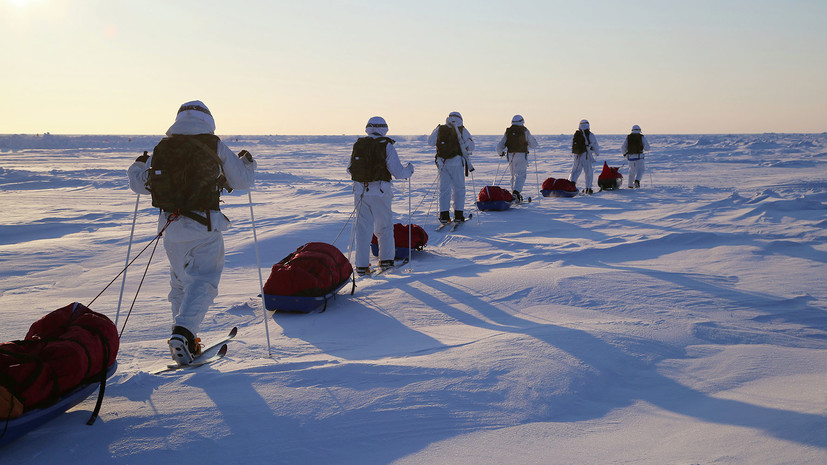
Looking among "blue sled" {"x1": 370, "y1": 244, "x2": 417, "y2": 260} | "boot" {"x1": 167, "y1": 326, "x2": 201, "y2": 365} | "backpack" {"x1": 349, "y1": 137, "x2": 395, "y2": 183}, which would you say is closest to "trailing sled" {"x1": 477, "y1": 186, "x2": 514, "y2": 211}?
"blue sled" {"x1": 370, "y1": 244, "x2": 417, "y2": 260}

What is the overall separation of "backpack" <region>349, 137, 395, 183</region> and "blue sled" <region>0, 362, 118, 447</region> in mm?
4547

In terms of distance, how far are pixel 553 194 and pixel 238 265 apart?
32.7ft

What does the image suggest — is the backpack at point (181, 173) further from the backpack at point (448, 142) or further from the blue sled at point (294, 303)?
the backpack at point (448, 142)

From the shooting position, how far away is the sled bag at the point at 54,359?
8.68 ft

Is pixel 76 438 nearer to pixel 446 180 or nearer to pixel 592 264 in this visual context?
pixel 592 264

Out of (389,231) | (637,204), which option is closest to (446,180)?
(389,231)

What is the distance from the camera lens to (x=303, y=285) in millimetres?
5531

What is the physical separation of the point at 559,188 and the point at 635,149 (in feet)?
10.8

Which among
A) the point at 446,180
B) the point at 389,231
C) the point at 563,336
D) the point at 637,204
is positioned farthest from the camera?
the point at 637,204

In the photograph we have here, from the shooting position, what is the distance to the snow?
2670mm

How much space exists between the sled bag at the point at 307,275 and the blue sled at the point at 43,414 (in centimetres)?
255

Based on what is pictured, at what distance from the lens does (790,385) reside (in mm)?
3256

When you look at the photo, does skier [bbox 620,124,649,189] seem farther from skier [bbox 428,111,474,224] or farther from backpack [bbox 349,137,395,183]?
backpack [bbox 349,137,395,183]

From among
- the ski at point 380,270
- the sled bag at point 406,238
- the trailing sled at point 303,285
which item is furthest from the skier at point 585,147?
the trailing sled at point 303,285
